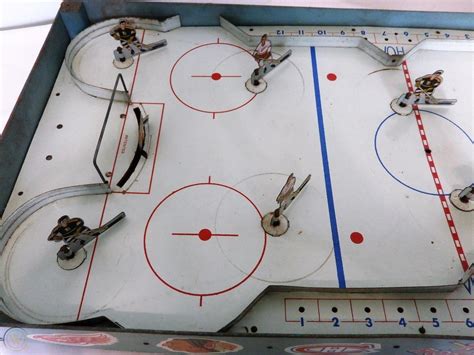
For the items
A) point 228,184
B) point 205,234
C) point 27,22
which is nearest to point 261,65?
point 228,184

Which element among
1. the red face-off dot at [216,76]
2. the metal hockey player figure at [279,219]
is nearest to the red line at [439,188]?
the metal hockey player figure at [279,219]

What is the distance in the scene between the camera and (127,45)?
1.22 meters

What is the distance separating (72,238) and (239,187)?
400 mm

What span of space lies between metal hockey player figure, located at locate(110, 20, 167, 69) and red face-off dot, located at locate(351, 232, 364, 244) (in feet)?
2.66

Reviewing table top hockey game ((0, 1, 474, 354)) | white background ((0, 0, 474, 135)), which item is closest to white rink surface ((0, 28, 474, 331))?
table top hockey game ((0, 1, 474, 354))

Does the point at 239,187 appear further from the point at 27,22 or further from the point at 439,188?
the point at 27,22

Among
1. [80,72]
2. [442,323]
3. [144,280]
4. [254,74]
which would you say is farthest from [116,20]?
[442,323]

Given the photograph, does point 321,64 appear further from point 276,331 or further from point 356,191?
point 276,331

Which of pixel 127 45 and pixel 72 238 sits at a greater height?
pixel 127 45

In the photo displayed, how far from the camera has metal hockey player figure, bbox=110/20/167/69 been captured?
47.6 inches

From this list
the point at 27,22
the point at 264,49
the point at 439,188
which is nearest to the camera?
the point at 439,188

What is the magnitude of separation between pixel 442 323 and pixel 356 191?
1.11ft

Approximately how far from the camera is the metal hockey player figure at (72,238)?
2.90 ft

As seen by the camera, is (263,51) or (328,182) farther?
(263,51)
